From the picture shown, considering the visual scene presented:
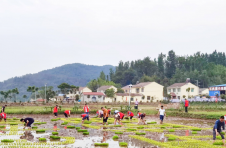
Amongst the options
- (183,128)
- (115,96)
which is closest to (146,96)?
(115,96)

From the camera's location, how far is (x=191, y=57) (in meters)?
139

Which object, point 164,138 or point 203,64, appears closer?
point 164,138

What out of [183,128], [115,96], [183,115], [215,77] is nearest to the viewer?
[183,128]

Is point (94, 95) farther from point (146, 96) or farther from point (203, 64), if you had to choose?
point (203, 64)

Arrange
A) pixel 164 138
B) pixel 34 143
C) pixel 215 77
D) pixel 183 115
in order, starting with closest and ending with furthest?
pixel 34 143, pixel 164 138, pixel 183 115, pixel 215 77

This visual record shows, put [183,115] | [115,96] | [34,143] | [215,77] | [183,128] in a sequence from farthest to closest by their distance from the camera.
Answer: [215,77], [115,96], [183,115], [183,128], [34,143]

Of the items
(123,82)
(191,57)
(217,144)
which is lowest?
(217,144)

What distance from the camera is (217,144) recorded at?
16.3 m

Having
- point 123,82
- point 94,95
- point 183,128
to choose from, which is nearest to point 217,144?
point 183,128

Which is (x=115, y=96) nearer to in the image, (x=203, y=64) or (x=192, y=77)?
(x=192, y=77)

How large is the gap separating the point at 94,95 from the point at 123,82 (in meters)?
45.5

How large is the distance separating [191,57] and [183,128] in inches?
4704

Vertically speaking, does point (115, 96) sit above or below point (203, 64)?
below

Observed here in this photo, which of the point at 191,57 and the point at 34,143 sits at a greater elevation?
the point at 191,57
